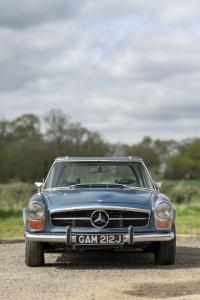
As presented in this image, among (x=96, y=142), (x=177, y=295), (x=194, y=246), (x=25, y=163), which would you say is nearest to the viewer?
(x=177, y=295)

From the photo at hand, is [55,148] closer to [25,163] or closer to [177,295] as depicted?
[25,163]

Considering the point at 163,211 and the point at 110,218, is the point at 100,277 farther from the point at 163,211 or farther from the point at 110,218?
the point at 163,211

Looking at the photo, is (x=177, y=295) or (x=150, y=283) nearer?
(x=177, y=295)

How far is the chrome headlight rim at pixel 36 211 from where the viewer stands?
9.63 m

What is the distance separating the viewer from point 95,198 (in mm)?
9773

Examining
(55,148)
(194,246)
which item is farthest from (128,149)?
(194,246)

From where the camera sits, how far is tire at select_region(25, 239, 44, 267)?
31.9ft

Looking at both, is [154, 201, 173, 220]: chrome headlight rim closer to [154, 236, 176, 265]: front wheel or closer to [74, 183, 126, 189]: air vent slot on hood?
[154, 236, 176, 265]: front wheel

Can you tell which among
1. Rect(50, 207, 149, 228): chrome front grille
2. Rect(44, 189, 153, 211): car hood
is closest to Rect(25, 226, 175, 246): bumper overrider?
Rect(50, 207, 149, 228): chrome front grille

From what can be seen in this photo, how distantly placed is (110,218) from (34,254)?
1226 mm

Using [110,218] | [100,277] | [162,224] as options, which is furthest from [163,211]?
[100,277]

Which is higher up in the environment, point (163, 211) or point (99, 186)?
point (99, 186)

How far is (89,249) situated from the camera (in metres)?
9.55

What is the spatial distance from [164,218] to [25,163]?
5054 cm
